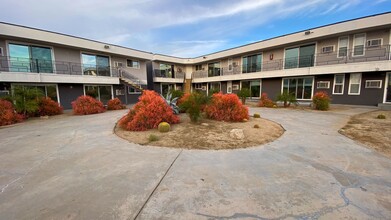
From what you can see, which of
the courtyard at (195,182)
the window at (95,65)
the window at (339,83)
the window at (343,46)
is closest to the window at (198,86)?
the window at (95,65)

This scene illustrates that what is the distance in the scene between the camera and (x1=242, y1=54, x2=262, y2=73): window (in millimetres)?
19469

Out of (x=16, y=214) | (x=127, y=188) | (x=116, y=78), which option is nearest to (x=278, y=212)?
(x=127, y=188)

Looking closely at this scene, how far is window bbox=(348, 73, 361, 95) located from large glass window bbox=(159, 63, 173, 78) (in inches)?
791

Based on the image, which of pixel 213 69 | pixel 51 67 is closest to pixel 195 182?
pixel 51 67

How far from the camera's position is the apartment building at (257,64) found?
12.1 meters

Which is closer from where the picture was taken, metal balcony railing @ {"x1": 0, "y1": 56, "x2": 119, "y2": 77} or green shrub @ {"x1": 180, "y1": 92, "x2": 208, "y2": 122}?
green shrub @ {"x1": 180, "y1": 92, "x2": 208, "y2": 122}

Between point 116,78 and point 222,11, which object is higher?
point 222,11

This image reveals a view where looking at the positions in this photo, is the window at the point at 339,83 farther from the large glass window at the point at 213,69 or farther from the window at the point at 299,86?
the large glass window at the point at 213,69

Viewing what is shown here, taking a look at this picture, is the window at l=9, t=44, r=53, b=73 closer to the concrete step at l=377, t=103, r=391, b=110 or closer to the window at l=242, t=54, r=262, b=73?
the window at l=242, t=54, r=262, b=73

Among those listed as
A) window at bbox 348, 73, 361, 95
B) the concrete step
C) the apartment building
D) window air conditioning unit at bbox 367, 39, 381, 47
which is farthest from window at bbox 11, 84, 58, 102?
the concrete step

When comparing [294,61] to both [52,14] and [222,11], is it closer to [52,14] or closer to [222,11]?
[222,11]

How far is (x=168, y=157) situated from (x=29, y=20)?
18597 millimetres

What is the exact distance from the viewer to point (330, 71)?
13547 millimetres

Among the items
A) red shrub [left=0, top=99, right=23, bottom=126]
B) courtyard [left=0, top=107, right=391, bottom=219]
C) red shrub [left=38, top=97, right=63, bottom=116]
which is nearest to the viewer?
courtyard [left=0, top=107, right=391, bottom=219]
